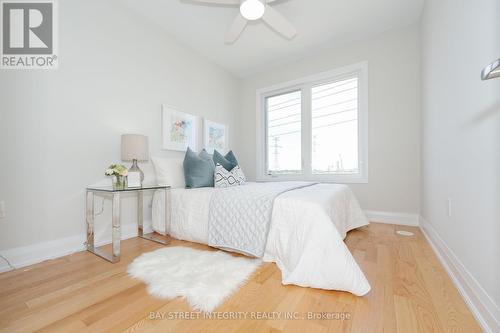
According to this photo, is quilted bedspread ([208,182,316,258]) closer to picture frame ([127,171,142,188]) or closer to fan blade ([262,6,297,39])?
picture frame ([127,171,142,188])

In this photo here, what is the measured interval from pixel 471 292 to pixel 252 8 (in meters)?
2.55

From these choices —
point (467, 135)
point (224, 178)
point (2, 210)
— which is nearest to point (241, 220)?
point (224, 178)

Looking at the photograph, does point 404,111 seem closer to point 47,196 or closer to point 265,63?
point 265,63

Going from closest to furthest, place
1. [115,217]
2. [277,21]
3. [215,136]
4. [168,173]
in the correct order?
[115,217], [277,21], [168,173], [215,136]

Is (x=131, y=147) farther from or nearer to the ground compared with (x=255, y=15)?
nearer to the ground

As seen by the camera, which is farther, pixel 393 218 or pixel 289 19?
pixel 393 218

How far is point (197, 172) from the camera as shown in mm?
2578

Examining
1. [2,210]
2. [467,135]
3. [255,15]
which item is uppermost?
[255,15]

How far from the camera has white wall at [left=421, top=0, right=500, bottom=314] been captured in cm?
97

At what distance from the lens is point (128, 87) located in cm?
246

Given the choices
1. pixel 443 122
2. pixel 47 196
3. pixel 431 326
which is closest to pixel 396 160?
pixel 443 122

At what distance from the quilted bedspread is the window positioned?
1.72 metres

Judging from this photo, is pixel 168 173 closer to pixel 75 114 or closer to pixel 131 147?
pixel 131 147

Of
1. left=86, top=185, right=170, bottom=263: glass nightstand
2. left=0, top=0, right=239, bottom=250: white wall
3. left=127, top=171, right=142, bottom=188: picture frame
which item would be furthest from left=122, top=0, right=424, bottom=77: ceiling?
left=86, top=185, right=170, bottom=263: glass nightstand
